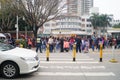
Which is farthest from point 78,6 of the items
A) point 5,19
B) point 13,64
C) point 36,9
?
point 13,64

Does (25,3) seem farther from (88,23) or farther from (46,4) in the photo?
(88,23)

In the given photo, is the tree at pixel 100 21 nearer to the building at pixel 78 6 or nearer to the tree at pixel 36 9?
the building at pixel 78 6

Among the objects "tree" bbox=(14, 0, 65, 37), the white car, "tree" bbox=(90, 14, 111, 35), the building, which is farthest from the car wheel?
"tree" bbox=(90, 14, 111, 35)

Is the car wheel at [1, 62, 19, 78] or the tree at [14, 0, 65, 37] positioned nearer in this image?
the car wheel at [1, 62, 19, 78]

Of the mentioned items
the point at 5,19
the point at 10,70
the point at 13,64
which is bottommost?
the point at 10,70

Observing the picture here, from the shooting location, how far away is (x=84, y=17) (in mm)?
115312

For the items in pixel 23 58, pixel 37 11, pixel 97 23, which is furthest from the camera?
pixel 97 23

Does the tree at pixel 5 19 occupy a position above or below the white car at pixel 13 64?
above

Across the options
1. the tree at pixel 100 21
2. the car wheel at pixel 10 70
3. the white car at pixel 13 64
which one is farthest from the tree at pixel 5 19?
the tree at pixel 100 21

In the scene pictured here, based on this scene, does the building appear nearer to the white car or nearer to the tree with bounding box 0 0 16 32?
the tree with bounding box 0 0 16 32

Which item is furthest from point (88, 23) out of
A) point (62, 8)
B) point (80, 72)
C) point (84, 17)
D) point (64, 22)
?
point (80, 72)

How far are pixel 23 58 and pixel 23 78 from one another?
778 mm

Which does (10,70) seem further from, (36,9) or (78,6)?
(78,6)

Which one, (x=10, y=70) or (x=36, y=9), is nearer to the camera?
(x=10, y=70)
